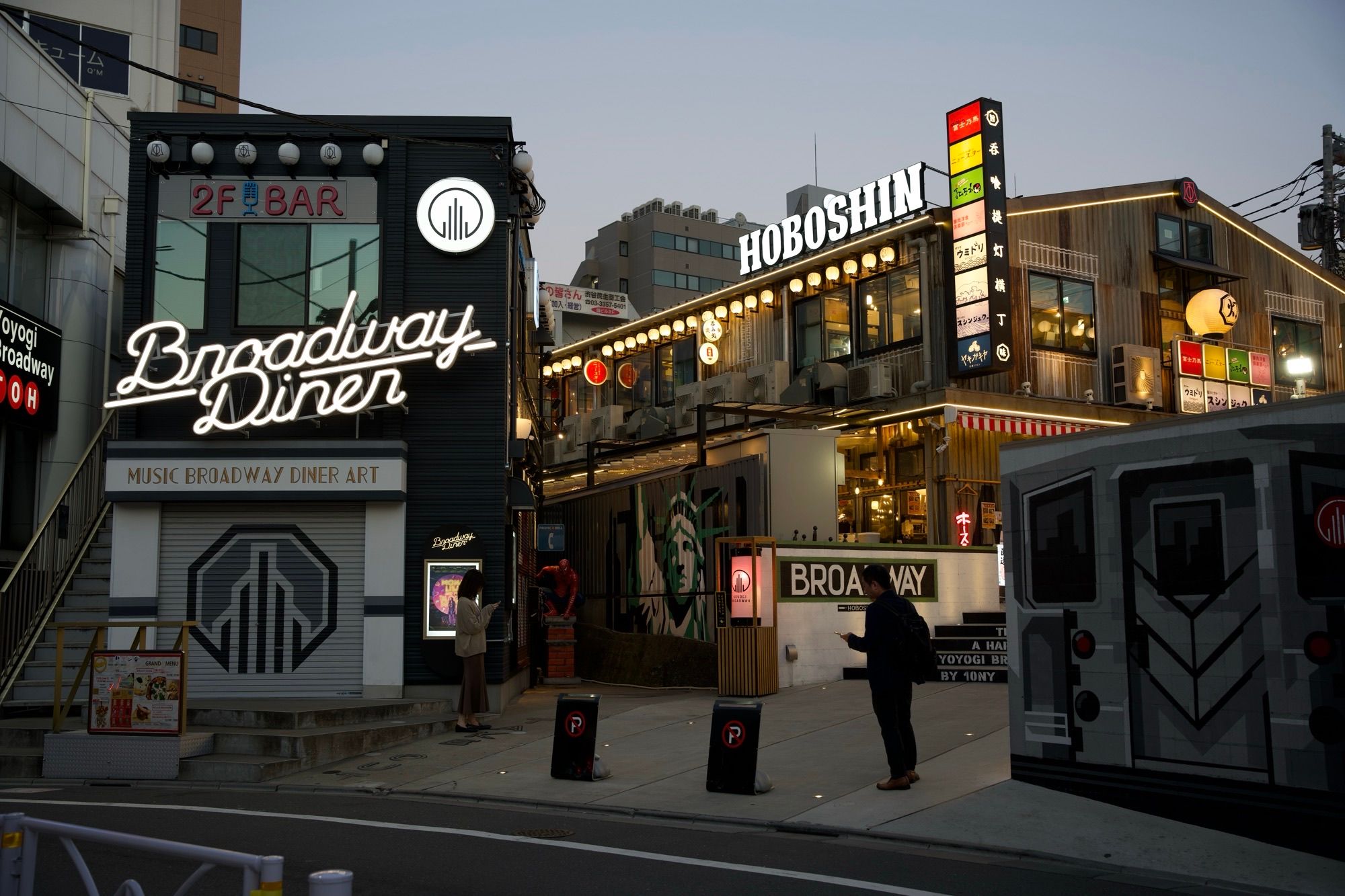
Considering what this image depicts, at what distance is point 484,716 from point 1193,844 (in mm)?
9814

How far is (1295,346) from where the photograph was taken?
3012cm

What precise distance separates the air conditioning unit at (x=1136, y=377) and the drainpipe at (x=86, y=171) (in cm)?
1973

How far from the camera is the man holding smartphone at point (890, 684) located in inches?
425

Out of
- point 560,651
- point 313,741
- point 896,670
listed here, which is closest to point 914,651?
point 896,670

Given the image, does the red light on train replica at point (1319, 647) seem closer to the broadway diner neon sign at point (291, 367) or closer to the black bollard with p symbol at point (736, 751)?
the black bollard with p symbol at point (736, 751)

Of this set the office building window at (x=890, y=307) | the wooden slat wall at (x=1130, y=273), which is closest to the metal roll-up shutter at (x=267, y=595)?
the office building window at (x=890, y=307)

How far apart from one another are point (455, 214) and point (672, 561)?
7227 mm

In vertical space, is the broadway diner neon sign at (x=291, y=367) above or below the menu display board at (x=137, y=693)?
above

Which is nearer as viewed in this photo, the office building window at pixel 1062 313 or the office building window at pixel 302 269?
the office building window at pixel 302 269

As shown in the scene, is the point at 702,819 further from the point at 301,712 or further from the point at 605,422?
the point at 605,422

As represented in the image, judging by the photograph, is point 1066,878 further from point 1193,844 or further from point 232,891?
point 232,891

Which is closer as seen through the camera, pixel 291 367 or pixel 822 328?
pixel 291 367

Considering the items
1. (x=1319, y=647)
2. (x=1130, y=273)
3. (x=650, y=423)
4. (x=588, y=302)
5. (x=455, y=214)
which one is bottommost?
(x=1319, y=647)

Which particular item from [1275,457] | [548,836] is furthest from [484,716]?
[1275,457]
